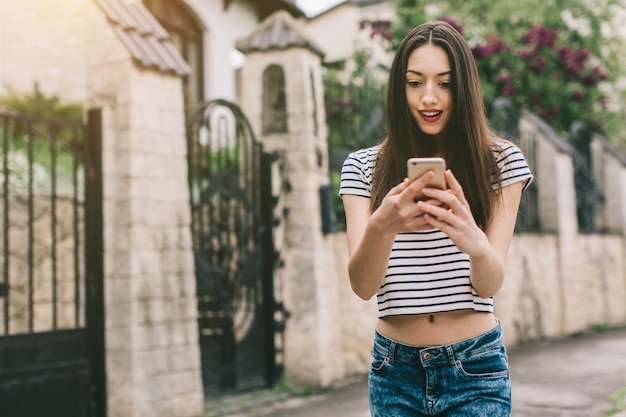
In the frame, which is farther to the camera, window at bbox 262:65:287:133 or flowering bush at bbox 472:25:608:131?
flowering bush at bbox 472:25:608:131

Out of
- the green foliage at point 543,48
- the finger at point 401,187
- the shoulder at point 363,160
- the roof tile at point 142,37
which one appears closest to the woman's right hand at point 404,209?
the finger at point 401,187

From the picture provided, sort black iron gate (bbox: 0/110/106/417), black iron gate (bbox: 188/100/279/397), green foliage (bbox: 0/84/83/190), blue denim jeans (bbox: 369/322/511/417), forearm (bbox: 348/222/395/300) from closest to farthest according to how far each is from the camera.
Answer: forearm (bbox: 348/222/395/300) → blue denim jeans (bbox: 369/322/511/417) → black iron gate (bbox: 0/110/106/417) → green foliage (bbox: 0/84/83/190) → black iron gate (bbox: 188/100/279/397)

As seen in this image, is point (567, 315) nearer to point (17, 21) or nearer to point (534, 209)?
point (534, 209)

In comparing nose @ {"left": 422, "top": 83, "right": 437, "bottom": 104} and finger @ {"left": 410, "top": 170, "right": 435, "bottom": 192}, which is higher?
nose @ {"left": 422, "top": 83, "right": 437, "bottom": 104}

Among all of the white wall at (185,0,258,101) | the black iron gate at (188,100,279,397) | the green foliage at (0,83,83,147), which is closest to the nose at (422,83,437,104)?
the black iron gate at (188,100,279,397)

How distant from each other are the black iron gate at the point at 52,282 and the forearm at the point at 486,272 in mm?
4071

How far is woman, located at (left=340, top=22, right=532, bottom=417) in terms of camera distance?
2.25 m

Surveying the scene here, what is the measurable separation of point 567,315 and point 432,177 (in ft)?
36.7

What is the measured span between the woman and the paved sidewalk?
172 inches

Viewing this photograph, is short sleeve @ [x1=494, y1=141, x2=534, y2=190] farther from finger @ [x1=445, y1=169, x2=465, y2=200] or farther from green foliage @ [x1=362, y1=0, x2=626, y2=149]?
green foliage @ [x1=362, y1=0, x2=626, y2=149]

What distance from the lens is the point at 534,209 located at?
12523mm

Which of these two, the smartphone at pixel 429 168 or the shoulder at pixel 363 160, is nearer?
the smartphone at pixel 429 168

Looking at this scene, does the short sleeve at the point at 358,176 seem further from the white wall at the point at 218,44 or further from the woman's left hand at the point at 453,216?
the white wall at the point at 218,44

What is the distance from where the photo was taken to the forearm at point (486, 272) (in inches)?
82.3
